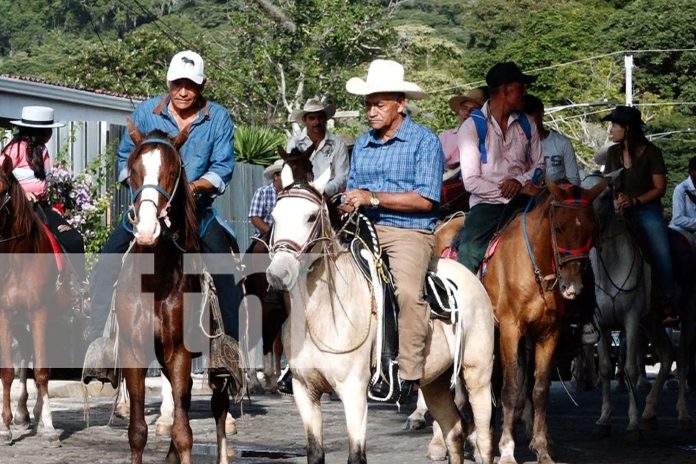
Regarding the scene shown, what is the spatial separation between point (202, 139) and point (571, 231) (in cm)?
321

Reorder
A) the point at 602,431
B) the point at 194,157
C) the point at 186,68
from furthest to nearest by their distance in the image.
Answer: the point at 602,431
the point at 194,157
the point at 186,68

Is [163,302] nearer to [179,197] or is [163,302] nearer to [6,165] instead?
[179,197]

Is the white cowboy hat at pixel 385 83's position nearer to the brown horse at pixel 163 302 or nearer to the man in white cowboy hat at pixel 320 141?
the brown horse at pixel 163 302

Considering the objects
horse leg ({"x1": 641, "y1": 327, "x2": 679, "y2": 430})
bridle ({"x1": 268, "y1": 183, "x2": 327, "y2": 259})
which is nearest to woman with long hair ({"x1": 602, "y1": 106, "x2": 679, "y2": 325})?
horse leg ({"x1": 641, "y1": 327, "x2": 679, "y2": 430})

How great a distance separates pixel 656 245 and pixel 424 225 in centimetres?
574

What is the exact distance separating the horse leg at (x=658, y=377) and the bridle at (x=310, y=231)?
677cm

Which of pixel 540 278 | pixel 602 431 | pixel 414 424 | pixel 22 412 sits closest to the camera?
pixel 540 278

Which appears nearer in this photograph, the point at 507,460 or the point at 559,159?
the point at 507,460

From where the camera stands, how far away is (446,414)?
32.0 feet

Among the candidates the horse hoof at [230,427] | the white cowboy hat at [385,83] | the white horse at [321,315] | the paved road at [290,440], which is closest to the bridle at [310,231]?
the white horse at [321,315]

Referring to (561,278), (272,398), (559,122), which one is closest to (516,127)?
(561,278)

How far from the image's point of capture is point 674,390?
20578 mm

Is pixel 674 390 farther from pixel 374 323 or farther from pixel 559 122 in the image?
pixel 559 122

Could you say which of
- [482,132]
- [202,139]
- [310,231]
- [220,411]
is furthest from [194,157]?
[482,132]
